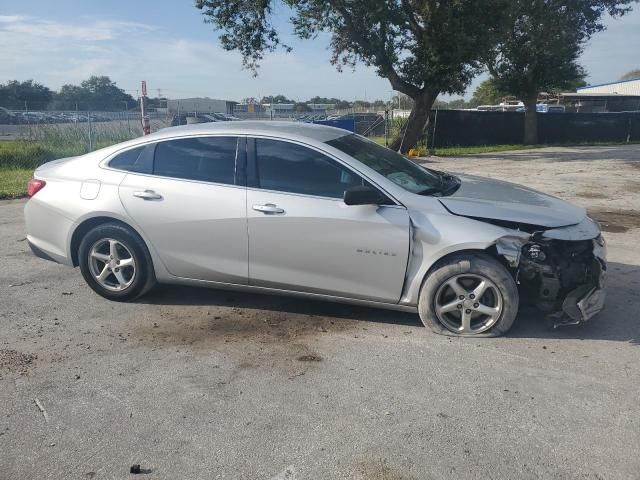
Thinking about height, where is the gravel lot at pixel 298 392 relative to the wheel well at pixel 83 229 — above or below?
below

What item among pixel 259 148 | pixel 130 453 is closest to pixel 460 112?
pixel 259 148

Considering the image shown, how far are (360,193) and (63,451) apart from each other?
2646 millimetres

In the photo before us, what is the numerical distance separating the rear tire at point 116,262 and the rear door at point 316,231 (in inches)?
40.8

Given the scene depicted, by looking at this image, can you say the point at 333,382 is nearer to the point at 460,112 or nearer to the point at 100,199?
the point at 100,199

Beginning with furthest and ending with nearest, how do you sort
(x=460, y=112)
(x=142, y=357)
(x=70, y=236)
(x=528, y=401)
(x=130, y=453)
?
(x=460, y=112), (x=70, y=236), (x=142, y=357), (x=528, y=401), (x=130, y=453)

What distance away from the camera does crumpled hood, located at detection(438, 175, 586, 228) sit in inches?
180

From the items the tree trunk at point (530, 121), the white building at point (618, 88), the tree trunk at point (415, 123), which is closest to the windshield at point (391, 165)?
the tree trunk at point (415, 123)

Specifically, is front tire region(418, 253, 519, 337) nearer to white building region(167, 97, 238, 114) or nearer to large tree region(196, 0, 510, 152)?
large tree region(196, 0, 510, 152)

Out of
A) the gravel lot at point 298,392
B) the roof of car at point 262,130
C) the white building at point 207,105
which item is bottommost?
the gravel lot at point 298,392

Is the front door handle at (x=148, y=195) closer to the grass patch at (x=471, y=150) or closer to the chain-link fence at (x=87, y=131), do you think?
the chain-link fence at (x=87, y=131)

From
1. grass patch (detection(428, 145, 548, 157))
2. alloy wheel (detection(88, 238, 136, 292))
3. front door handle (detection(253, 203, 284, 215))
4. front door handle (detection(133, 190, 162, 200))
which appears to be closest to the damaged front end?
front door handle (detection(253, 203, 284, 215))

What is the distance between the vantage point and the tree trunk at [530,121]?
1152 inches

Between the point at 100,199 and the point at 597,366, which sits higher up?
the point at 100,199

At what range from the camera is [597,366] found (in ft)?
13.6
